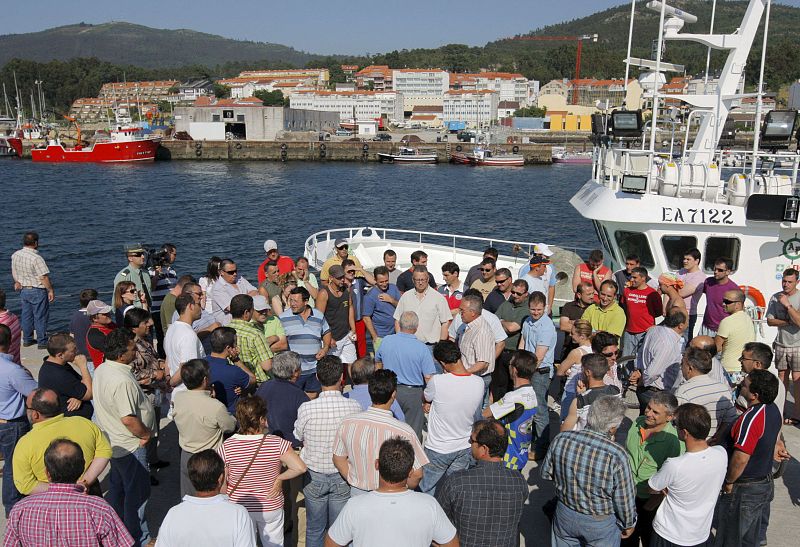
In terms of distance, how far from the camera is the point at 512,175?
236ft

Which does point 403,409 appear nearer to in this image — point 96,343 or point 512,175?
point 96,343

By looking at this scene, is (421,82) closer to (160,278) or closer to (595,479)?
(160,278)

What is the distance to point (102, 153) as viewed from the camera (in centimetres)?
7769

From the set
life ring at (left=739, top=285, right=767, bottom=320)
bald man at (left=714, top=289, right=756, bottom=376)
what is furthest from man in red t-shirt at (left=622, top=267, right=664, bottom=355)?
life ring at (left=739, top=285, right=767, bottom=320)

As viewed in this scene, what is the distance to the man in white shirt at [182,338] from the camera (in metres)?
5.77

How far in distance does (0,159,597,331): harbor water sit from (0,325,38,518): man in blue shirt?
31.3 feet

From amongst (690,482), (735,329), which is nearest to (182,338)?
(690,482)

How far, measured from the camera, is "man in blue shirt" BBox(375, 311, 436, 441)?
5586 mm

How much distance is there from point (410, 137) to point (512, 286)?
326 feet

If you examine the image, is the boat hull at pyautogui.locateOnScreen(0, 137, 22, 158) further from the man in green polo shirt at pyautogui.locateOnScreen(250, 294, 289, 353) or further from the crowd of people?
the man in green polo shirt at pyautogui.locateOnScreen(250, 294, 289, 353)

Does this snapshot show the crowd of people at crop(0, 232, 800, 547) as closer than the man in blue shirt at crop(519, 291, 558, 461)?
Yes

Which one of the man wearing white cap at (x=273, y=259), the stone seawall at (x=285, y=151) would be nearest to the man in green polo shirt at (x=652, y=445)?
the man wearing white cap at (x=273, y=259)

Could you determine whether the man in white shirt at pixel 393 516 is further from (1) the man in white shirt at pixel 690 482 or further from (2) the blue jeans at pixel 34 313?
(2) the blue jeans at pixel 34 313

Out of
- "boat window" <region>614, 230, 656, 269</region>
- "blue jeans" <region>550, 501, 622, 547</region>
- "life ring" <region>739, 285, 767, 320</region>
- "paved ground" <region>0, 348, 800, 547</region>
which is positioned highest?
"boat window" <region>614, 230, 656, 269</region>
